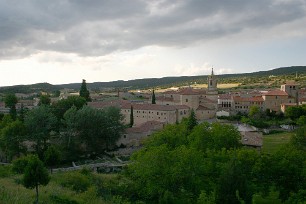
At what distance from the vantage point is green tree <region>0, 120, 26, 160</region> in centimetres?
3709

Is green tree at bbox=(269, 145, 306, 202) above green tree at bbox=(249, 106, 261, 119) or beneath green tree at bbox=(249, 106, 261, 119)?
above

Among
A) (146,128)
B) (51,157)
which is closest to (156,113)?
(146,128)

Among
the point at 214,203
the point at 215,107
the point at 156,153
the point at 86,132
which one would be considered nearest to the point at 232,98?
the point at 215,107

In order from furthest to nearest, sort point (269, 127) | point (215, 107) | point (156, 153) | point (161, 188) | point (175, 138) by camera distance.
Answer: point (215, 107) < point (269, 127) < point (175, 138) < point (156, 153) < point (161, 188)

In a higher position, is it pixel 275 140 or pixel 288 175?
pixel 288 175

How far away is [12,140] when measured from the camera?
3719cm

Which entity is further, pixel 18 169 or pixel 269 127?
pixel 269 127

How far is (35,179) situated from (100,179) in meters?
7.45

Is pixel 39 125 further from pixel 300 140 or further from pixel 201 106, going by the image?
pixel 201 106

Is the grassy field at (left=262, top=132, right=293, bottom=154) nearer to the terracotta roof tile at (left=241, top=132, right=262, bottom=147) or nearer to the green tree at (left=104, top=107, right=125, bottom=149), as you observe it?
the terracotta roof tile at (left=241, top=132, right=262, bottom=147)

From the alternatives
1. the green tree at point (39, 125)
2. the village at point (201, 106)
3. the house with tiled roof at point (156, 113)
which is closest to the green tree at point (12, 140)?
the green tree at point (39, 125)

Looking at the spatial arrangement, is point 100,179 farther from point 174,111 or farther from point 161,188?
point 174,111

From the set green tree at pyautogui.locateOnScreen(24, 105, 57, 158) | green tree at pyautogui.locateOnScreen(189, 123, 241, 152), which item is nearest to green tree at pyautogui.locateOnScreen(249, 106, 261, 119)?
green tree at pyautogui.locateOnScreen(189, 123, 241, 152)

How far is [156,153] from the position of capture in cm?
2166
